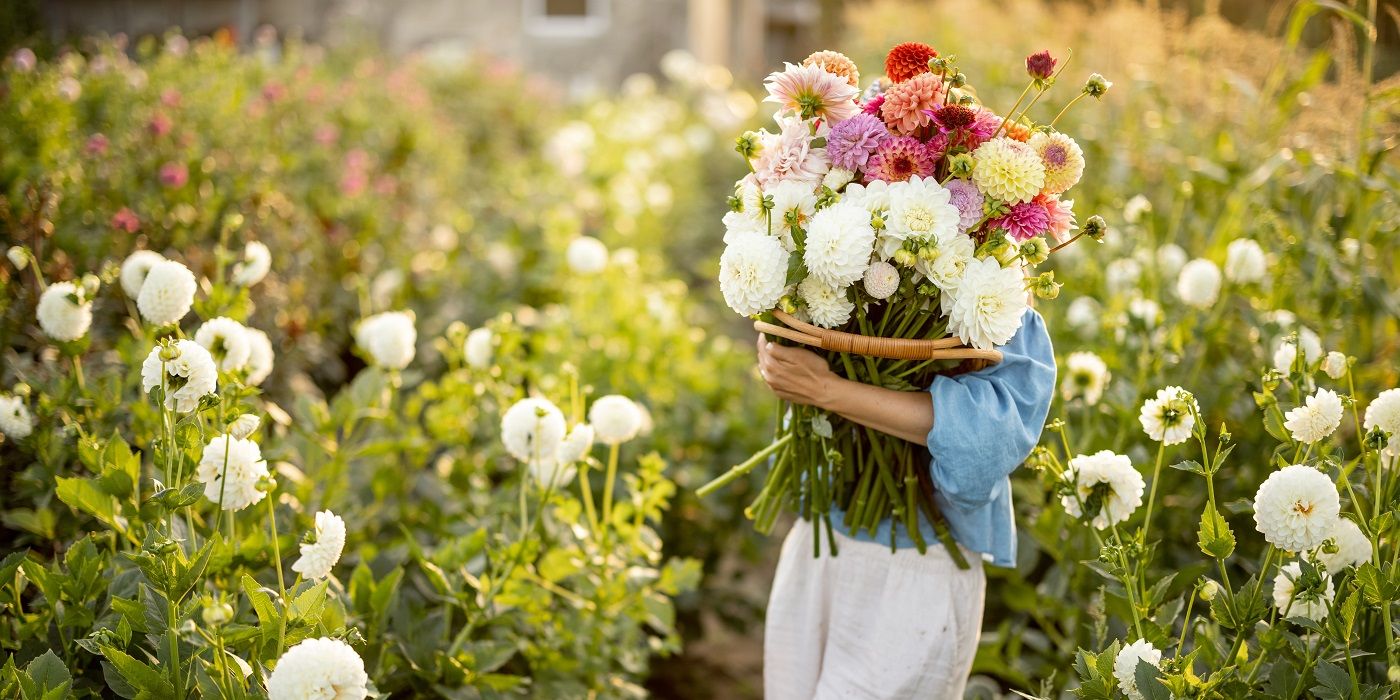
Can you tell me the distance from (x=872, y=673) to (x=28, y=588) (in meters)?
1.53

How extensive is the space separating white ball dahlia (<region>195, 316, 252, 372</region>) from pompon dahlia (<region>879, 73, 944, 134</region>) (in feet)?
3.57

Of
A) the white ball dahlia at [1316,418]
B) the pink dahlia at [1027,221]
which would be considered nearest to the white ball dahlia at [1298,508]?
the white ball dahlia at [1316,418]

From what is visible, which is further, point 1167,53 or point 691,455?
Answer: point 1167,53

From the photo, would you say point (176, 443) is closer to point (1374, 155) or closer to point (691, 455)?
point (691, 455)

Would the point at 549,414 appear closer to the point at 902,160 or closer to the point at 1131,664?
the point at 902,160

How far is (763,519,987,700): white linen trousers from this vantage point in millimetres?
1683

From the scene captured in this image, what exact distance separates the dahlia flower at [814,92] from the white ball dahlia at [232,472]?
0.92m

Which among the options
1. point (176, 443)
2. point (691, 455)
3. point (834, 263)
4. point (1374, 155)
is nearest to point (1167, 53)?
point (1374, 155)

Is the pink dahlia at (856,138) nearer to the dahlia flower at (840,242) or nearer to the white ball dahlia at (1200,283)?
Answer: the dahlia flower at (840,242)

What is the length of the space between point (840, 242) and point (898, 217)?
9cm

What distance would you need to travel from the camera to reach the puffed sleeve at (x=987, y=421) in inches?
59.3

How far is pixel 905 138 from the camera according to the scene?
4.75 ft

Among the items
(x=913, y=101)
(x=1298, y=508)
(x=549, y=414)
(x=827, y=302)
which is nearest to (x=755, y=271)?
(x=827, y=302)

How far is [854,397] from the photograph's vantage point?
61.0 inches
